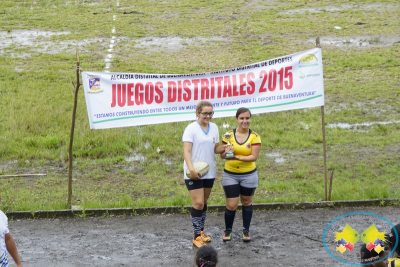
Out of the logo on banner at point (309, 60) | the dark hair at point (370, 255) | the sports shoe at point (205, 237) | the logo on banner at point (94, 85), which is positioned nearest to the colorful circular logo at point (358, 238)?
the dark hair at point (370, 255)

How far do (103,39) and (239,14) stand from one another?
19.2ft

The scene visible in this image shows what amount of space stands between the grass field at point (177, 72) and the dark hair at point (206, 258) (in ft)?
16.3

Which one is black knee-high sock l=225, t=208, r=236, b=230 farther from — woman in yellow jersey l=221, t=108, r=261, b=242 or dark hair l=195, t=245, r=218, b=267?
dark hair l=195, t=245, r=218, b=267

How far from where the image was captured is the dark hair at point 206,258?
473cm

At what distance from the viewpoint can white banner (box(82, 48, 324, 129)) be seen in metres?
9.41

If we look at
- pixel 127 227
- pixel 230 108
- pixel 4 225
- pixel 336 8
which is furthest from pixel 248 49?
pixel 4 225

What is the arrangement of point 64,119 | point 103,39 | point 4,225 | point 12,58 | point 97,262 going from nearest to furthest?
point 4,225
point 97,262
point 64,119
point 12,58
point 103,39

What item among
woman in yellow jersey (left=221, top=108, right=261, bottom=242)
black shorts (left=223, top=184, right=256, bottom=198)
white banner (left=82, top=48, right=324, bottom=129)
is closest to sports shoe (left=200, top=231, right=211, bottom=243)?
woman in yellow jersey (left=221, top=108, right=261, bottom=242)

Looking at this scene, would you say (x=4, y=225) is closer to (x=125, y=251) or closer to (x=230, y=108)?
(x=125, y=251)

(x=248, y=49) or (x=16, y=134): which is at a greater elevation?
(x=248, y=49)

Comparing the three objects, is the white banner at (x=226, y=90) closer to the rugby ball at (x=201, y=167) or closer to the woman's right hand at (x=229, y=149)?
the woman's right hand at (x=229, y=149)

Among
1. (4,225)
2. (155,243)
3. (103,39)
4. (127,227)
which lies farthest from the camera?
(103,39)

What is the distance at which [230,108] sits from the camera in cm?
955

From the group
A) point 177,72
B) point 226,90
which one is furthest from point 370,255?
point 177,72
